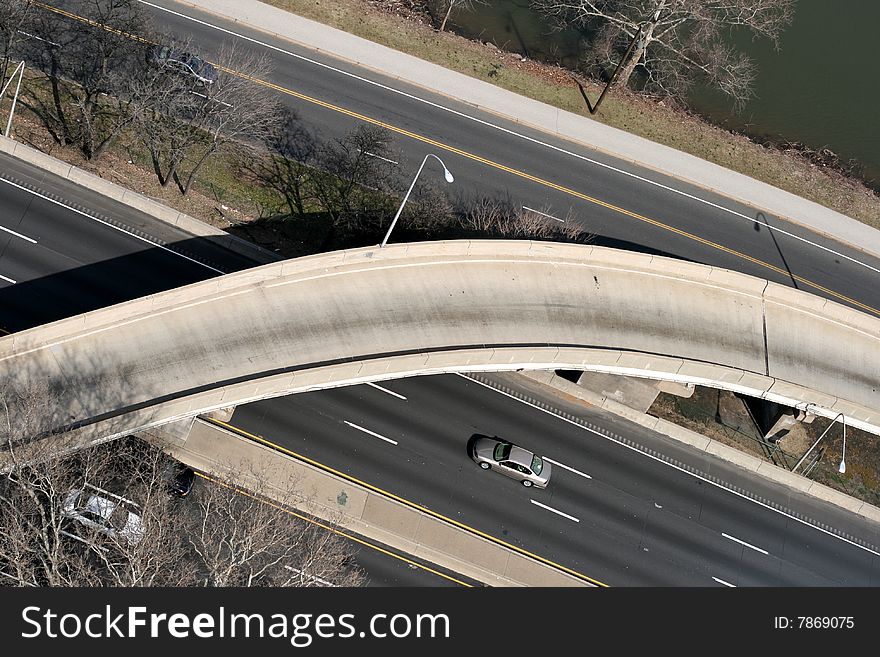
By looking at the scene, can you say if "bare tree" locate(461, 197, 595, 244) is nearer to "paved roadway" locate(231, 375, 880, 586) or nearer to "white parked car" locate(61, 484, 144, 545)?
"paved roadway" locate(231, 375, 880, 586)

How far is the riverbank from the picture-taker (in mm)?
50125

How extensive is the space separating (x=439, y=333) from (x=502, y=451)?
7589 millimetres

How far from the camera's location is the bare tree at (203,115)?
40.8 meters

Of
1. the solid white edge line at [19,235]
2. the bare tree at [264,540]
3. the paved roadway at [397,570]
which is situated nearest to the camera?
the bare tree at [264,540]

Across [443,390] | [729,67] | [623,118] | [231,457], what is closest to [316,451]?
[231,457]

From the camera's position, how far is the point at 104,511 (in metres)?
32.5

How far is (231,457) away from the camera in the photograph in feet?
118

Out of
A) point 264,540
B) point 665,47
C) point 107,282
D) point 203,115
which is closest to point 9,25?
point 203,115

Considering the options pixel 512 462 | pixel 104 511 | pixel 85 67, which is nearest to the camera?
pixel 104 511

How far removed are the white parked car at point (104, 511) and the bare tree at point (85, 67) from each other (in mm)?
20665

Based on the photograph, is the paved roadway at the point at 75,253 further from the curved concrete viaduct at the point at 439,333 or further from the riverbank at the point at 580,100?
the riverbank at the point at 580,100

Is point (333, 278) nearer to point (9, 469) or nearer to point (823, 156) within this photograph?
point (9, 469)

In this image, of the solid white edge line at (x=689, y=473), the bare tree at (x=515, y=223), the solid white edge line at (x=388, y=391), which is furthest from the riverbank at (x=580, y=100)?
the solid white edge line at (x=388, y=391)

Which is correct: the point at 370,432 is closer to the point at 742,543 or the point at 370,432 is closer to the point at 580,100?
the point at 742,543
